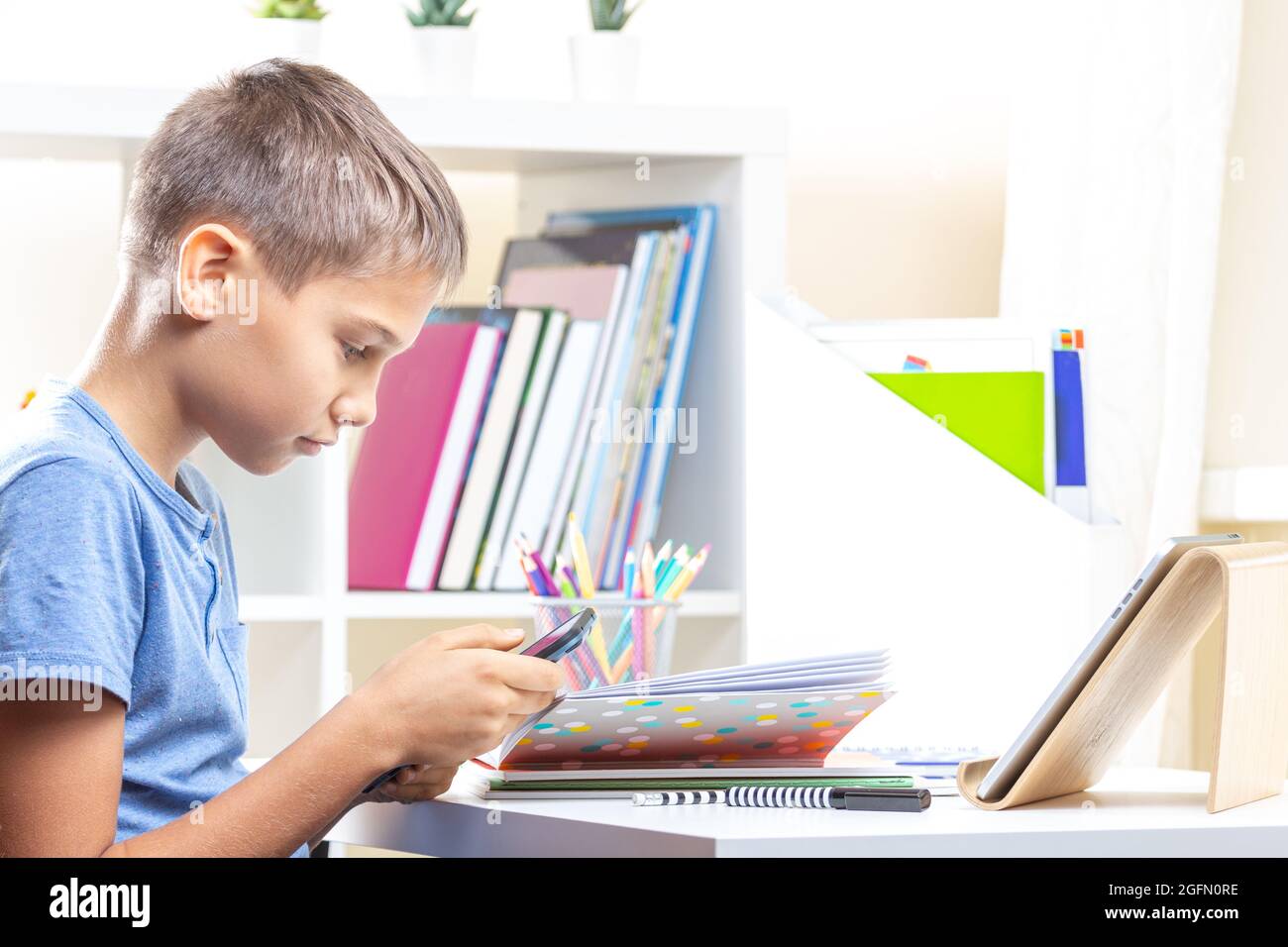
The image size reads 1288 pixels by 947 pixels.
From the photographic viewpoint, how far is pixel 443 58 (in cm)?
152

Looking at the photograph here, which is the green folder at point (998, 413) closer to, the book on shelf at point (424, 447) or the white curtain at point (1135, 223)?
the white curtain at point (1135, 223)

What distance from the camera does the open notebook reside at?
733mm

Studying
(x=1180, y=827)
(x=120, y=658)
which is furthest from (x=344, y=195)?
(x=1180, y=827)

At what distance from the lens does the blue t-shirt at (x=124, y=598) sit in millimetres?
724

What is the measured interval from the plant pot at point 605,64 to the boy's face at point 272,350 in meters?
0.73

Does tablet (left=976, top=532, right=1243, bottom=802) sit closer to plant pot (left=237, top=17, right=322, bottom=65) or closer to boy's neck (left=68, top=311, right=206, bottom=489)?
boy's neck (left=68, top=311, right=206, bottom=489)

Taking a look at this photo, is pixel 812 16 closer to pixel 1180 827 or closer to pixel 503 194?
pixel 503 194

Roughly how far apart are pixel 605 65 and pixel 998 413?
2.38 feet

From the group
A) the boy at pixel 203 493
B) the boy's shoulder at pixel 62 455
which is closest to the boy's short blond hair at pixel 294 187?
the boy at pixel 203 493

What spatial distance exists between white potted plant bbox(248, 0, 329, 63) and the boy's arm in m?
0.92

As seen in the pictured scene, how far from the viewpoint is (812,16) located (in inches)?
71.3

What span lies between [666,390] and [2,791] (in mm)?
888

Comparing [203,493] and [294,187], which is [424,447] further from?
[294,187]

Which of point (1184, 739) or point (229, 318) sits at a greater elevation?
point (229, 318)
